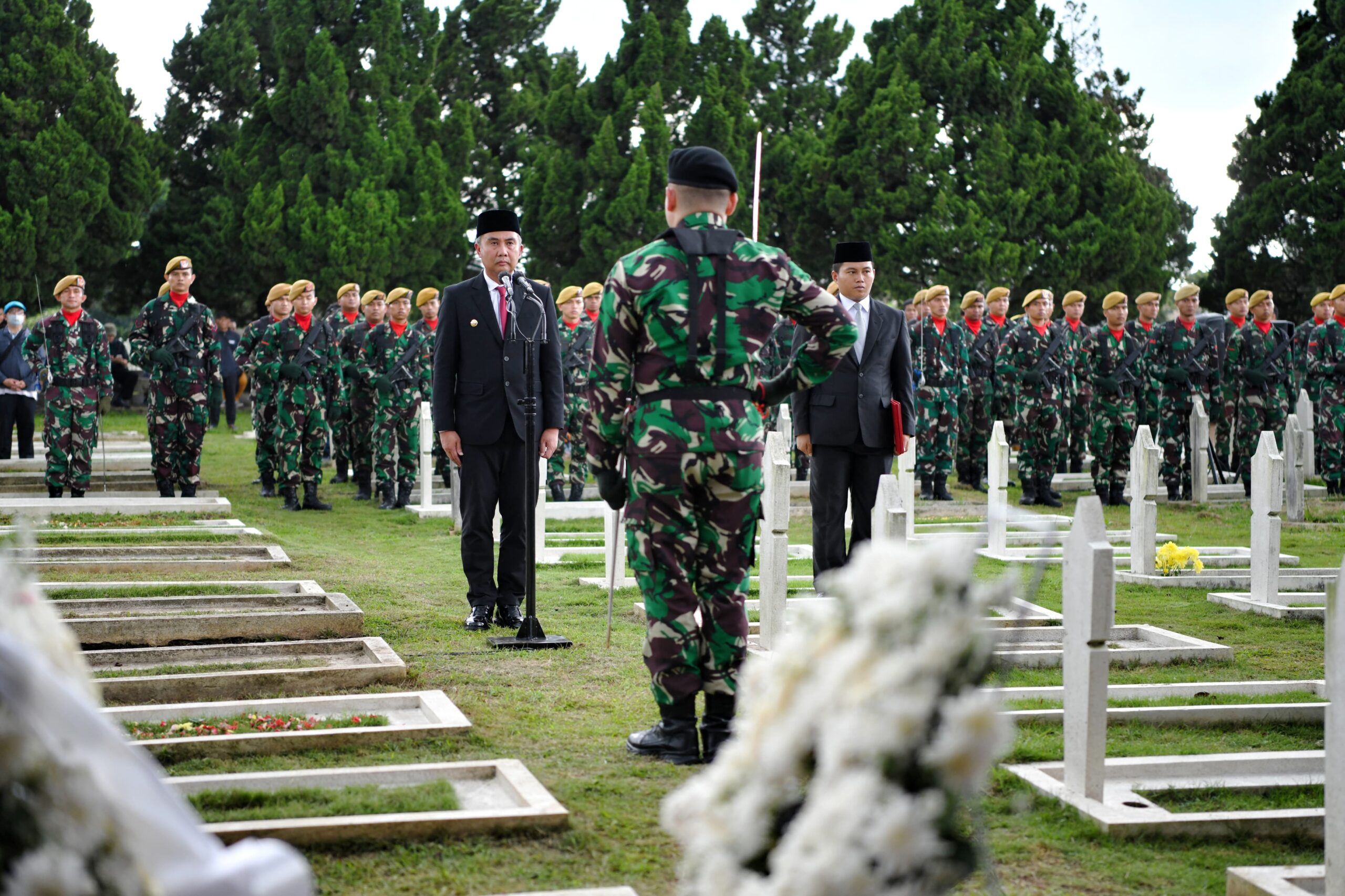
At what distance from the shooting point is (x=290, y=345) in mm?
15336

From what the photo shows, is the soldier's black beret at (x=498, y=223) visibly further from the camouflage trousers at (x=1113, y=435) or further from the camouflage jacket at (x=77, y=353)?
the camouflage trousers at (x=1113, y=435)

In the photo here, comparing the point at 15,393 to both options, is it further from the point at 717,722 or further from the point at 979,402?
the point at 717,722

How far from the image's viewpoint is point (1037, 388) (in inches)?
657

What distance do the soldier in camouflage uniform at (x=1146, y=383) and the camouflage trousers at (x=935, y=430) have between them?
7.39ft

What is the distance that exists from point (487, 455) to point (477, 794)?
3.43 metres

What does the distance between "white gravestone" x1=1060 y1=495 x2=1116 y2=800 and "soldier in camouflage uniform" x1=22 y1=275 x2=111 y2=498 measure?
1186 centimetres

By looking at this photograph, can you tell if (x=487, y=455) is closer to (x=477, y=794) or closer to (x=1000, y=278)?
(x=477, y=794)

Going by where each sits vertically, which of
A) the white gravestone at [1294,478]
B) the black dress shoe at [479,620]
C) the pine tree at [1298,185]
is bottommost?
the black dress shoe at [479,620]

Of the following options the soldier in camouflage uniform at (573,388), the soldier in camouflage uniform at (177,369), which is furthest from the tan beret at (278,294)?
the soldier in camouflage uniform at (573,388)

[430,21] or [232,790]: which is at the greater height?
[430,21]

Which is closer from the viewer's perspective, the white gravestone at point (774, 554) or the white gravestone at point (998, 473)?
the white gravestone at point (774, 554)

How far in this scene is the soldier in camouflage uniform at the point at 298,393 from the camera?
49.2 feet

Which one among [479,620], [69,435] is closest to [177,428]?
[69,435]

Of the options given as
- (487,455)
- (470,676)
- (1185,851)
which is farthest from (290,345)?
(1185,851)
